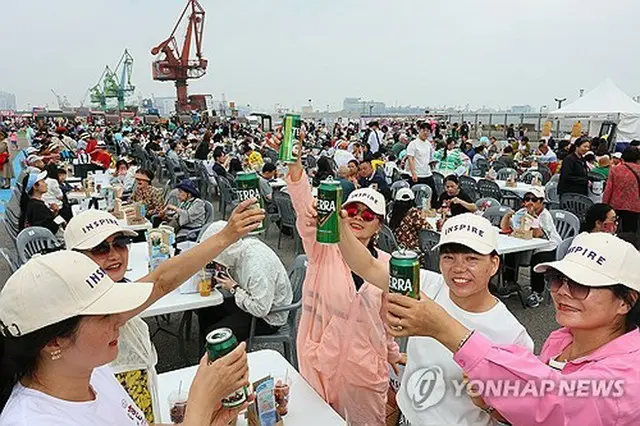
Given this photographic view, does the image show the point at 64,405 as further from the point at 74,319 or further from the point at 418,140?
the point at 418,140

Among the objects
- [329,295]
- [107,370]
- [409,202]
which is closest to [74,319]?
[107,370]

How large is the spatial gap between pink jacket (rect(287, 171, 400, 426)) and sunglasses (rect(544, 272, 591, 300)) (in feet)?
2.83

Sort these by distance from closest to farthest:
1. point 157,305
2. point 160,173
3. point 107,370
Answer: point 107,370, point 157,305, point 160,173

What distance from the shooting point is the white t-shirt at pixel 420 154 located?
801cm

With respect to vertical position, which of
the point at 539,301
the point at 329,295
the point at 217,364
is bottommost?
the point at 539,301

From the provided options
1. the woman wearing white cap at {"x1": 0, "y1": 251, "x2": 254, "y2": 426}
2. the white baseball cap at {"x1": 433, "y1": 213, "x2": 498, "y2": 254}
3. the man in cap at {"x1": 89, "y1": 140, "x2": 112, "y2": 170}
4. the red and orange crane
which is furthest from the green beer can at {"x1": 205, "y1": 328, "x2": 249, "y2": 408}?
the red and orange crane

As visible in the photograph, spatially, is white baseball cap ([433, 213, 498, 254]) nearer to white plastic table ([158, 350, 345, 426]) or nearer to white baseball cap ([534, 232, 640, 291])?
white baseball cap ([534, 232, 640, 291])

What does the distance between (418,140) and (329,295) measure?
624cm

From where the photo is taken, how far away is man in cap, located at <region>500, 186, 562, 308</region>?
4895mm

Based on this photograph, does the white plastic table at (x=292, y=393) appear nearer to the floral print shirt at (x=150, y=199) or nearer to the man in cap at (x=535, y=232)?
the man in cap at (x=535, y=232)

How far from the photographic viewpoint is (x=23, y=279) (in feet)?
3.74

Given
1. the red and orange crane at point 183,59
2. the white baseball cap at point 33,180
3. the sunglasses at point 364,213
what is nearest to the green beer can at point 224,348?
the sunglasses at point 364,213

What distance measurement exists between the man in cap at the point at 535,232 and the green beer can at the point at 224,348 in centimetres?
422

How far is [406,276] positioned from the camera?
133 centimetres
